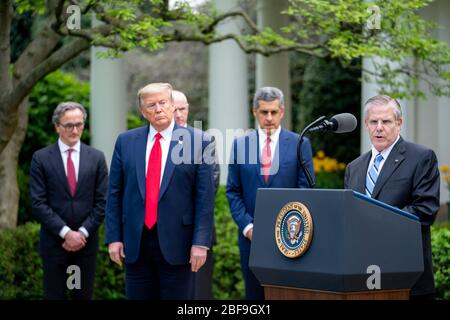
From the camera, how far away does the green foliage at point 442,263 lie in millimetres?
8930

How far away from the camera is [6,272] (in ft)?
33.3

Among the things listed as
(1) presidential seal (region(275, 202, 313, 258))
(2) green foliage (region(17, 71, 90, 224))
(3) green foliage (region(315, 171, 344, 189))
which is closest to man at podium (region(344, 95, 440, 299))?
(1) presidential seal (region(275, 202, 313, 258))

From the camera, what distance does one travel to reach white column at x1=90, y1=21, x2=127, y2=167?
52.1 ft

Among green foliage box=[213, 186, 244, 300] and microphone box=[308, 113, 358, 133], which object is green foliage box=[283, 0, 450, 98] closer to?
green foliage box=[213, 186, 244, 300]

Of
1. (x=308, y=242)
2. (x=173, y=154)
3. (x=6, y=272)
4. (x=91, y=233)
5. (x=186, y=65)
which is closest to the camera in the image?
(x=308, y=242)

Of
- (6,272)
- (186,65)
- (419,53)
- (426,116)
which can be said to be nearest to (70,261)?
(6,272)

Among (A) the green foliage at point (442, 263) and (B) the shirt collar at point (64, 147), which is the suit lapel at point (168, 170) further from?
(A) the green foliage at point (442, 263)

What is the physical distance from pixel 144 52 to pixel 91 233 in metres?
24.0

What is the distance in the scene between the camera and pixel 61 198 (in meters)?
8.92

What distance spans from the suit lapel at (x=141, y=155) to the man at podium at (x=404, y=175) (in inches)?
68.5

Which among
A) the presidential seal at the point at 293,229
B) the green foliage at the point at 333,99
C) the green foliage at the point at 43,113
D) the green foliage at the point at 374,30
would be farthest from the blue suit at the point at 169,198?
the green foliage at the point at 333,99

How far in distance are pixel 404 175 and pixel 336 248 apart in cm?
126
